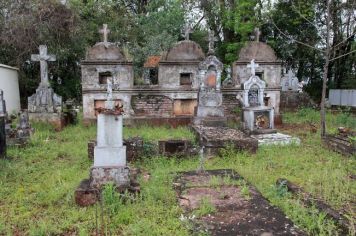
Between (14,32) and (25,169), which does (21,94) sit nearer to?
(14,32)

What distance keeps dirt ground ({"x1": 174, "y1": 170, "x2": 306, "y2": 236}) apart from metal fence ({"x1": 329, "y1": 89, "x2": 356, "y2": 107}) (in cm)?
1368

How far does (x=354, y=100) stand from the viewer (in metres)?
17.2

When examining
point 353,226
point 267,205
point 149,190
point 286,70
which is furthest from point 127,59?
point 286,70

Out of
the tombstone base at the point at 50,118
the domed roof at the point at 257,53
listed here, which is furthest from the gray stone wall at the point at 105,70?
the domed roof at the point at 257,53

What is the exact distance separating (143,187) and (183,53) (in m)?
8.23

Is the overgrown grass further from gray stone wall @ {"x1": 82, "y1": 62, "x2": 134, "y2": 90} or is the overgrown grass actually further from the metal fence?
gray stone wall @ {"x1": 82, "y1": 62, "x2": 134, "y2": 90}

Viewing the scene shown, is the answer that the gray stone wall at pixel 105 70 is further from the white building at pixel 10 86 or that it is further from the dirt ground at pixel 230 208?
the dirt ground at pixel 230 208

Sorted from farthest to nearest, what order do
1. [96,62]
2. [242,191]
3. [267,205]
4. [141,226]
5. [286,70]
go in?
1. [286,70]
2. [96,62]
3. [242,191]
4. [267,205]
5. [141,226]

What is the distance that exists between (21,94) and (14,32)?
11.2 ft

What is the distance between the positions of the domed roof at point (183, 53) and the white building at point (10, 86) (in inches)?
254

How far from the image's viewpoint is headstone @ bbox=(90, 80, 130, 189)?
5.15 metres

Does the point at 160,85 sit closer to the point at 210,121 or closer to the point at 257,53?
the point at 210,121

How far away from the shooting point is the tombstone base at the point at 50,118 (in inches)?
460

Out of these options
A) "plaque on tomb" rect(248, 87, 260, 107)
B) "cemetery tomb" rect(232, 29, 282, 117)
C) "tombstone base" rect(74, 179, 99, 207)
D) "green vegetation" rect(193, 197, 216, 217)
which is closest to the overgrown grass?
"cemetery tomb" rect(232, 29, 282, 117)
